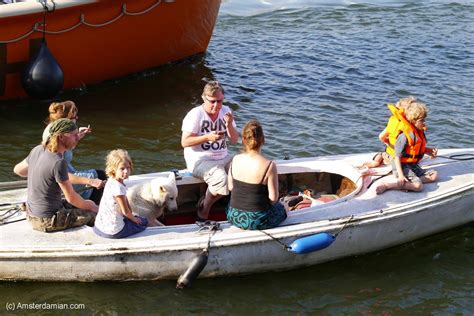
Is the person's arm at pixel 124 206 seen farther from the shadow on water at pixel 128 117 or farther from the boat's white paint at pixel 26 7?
the boat's white paint at pixel 26 7

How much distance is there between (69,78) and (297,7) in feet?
27.0

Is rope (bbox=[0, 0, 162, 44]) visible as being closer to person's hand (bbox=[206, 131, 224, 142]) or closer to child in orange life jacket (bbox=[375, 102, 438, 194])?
person's hand (bbox=[206, 131, 224, 142])

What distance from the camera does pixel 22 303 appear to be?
6.16 m

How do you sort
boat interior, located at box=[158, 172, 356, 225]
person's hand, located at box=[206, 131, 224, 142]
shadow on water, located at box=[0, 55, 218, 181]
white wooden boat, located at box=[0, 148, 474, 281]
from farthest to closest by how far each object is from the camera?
shadow on water, located at box=[0, 55, 218, 181], boat interior, located at box=[158, 172, 356, 225], person's hand, located at box=[206, 131, 224, 142], white wooden boat, located at box=[0, 148, 474, 281]

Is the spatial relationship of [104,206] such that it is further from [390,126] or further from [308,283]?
[390,126]

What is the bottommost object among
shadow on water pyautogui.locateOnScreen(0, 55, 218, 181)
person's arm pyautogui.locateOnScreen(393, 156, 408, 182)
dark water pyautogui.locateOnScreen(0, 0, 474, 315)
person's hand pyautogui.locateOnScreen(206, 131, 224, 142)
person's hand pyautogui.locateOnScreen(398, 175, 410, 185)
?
shadow on water pyautogui.locateOnScreen(0, 55, 218, 181)

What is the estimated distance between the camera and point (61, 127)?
594 cm

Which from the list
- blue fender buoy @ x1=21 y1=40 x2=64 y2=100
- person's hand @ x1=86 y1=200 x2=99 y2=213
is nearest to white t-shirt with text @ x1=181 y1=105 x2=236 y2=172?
person's hand @ x1=86 y1=200 x2=99 y2=213

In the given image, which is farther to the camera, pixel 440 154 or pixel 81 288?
pixel 440 154

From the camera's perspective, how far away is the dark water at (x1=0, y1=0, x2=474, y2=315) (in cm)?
640

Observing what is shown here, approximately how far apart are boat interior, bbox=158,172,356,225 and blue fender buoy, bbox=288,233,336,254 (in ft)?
2.38

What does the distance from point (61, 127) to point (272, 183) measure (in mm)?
1876

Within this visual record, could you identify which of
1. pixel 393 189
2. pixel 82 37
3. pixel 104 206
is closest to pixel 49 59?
pixel 82 37

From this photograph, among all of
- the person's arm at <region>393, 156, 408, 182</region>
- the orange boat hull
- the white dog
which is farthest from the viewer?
the orange boat hull
